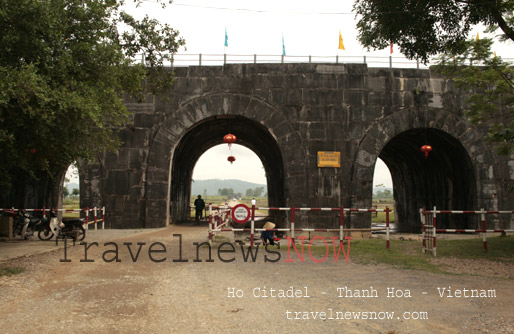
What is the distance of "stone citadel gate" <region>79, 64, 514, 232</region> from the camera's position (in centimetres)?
1584

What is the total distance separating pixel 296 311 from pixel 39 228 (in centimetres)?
1021

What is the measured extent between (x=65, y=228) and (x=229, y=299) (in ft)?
26.2

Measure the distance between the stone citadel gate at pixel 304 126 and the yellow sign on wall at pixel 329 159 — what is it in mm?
169

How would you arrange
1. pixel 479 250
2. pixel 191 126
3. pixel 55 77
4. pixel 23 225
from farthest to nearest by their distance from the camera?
pixel 191 126
pixel 23 225
pixel 479 250
pixel 55 77

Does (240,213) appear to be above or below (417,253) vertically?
above

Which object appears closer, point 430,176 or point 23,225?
point 23,225

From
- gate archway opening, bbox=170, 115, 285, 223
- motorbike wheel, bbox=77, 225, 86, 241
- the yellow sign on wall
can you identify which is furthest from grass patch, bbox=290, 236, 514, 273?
motorbike wheel, bbox=77, 225, 86, 241

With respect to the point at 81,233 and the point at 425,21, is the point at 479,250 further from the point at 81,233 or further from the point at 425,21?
the point at 81,233

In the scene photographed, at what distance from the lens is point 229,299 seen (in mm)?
5727

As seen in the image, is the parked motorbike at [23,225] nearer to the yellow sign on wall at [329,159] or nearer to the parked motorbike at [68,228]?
the parked motorbike at [68,228]

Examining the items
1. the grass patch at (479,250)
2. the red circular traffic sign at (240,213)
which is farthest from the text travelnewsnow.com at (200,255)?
the grass patch at (479,250)

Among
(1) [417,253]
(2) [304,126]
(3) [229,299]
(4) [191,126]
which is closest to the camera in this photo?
(3) [229,299]

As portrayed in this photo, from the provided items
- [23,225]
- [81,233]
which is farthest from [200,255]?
[23,225]

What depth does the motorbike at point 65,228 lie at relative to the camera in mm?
11602
